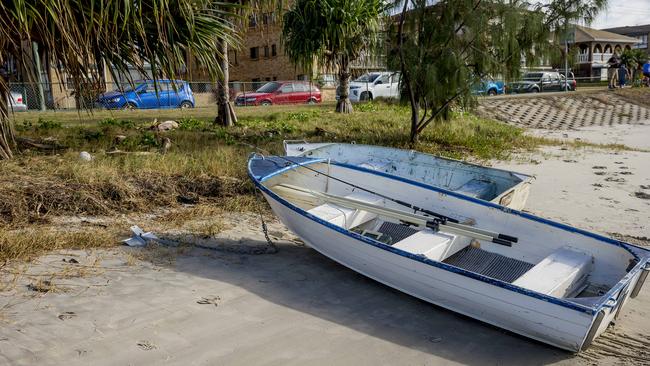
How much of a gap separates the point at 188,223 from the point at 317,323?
3090 millimetres

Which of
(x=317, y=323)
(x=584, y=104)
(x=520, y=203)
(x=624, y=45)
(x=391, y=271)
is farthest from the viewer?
(x=624, y=45)

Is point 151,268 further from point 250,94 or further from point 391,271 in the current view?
point 250,94

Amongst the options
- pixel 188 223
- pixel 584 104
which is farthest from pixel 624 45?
pixel 188 223

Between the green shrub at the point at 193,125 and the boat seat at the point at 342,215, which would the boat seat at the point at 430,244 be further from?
the green shrub at the point at 193,125

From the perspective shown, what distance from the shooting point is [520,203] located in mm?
8305

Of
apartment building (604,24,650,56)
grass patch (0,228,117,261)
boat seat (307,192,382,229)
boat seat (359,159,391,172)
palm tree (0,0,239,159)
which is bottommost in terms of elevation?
grass patch (0,228,117,261)

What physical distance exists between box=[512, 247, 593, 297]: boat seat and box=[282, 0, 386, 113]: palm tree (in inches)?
546

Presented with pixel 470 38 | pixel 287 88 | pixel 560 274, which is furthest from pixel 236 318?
pixel 287 88

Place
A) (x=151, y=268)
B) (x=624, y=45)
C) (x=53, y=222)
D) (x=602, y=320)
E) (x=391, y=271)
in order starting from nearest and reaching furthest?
(x=602, y=320) < (x=391, y=271) < (x=151, y=268) < (x=53, y=222) < (x=624, y=45)

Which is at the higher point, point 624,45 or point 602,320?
point 624,45

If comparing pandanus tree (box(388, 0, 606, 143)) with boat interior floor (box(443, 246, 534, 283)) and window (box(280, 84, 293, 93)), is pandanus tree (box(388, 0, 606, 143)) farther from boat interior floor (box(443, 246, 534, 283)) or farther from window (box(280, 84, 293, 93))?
window (box(280, 84, 293, 93))

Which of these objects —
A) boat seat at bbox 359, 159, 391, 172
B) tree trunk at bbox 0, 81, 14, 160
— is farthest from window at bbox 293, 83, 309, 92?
boat seat at bbox 359, 159, 391, 172

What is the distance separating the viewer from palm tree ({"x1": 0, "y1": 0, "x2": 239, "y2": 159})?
6.80 meters

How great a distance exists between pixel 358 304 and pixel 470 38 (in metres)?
8.22
